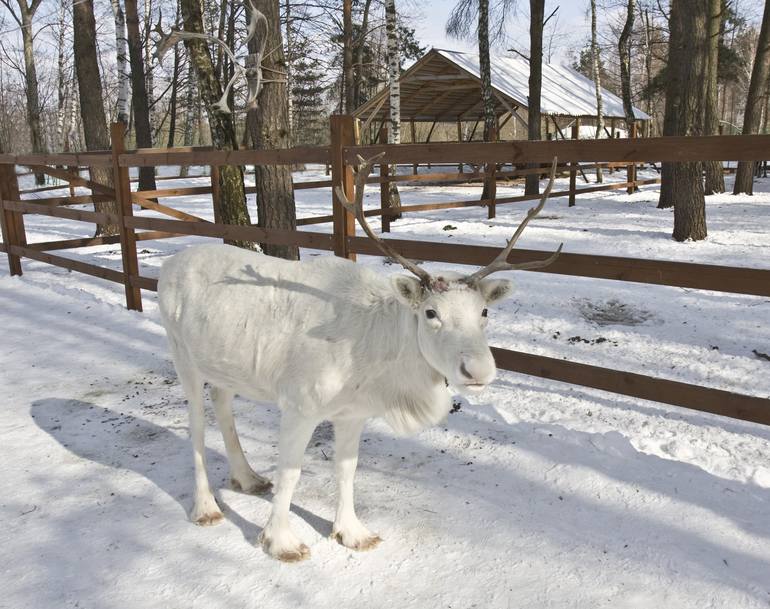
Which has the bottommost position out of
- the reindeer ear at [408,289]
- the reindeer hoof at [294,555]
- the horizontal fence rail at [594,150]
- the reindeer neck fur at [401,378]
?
the reindeer hoof at [294,555]

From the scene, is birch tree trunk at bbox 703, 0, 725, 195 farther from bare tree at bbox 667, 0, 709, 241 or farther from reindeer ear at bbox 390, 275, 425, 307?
reindeer ear at bbox 390, 275, 425, 307

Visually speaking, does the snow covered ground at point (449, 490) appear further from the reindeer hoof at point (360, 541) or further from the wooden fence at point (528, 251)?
the wooden fence at point (528, 251)

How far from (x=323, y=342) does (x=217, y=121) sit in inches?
215

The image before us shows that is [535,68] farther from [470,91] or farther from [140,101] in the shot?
[140,101]

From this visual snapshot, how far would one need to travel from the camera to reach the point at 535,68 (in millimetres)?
16016

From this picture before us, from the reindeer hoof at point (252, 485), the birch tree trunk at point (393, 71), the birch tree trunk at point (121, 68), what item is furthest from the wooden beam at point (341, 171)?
the birch tree trunk at point (121, 68)

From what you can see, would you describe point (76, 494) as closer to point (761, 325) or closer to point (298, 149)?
point (298, 149)

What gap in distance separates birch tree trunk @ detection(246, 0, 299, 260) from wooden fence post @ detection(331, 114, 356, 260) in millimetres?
2002

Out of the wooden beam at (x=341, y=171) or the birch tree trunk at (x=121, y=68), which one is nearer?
the wooden beam at (x=341, y=171)

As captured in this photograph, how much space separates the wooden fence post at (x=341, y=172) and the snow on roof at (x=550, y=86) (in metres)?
15.4

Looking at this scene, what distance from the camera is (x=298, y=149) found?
510 centimetres

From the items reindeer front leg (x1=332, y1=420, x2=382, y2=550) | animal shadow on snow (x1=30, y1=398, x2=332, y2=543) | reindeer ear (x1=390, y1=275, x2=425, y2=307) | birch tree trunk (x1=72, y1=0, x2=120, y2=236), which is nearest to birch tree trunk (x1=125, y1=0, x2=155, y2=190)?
birch tree trunk (x1=72, y1=0, x2=120, y2=236)

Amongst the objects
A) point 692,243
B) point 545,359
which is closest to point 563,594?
point 545,359

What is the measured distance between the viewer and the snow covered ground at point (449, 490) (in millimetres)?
2635
